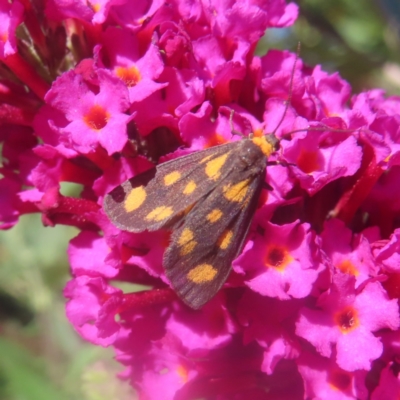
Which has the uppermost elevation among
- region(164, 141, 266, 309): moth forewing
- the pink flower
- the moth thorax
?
the moth thorax

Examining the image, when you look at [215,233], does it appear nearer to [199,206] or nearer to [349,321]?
[199,206]

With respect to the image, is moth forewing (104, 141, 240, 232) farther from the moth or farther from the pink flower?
the pink flower

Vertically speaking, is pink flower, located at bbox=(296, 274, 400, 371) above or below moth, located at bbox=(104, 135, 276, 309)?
below

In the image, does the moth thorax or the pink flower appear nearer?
the pink flower

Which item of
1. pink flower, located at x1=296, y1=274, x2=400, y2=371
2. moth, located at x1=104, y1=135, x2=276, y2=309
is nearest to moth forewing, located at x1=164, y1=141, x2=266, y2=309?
moth, located at x1=104, y1=135, x2=276, y2=309

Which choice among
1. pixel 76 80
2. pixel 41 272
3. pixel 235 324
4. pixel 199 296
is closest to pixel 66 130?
pixel 76 80

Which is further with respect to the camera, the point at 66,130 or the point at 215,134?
the point at 215,134

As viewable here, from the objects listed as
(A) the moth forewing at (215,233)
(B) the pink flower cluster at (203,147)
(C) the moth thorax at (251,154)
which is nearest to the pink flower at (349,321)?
(B) the pink flower cluster at (203,147)

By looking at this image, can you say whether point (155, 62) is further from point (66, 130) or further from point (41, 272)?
point (41, 272)
